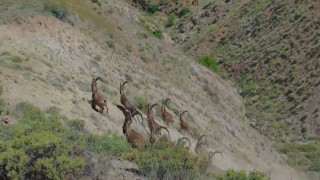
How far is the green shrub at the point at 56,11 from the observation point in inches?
1261

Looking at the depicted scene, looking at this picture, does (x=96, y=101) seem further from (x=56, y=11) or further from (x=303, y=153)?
(x=303, y=153)

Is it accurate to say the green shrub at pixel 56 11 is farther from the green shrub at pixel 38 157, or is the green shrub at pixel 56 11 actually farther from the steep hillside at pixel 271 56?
the green shrub at pixel 38 157

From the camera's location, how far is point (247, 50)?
5859cm

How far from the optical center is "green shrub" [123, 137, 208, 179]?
1354cm

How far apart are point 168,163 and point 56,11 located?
20409 millimetres

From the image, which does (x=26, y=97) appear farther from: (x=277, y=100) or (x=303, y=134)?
(x=277, y=100)

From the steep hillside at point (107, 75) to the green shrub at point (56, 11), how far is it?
0.06m

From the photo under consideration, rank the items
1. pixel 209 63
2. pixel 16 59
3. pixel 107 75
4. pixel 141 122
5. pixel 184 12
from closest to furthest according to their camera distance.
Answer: pixel 16 59 → pixel 141 122 → pixel 107 75 → pixel 209 63 → pixel 184 12

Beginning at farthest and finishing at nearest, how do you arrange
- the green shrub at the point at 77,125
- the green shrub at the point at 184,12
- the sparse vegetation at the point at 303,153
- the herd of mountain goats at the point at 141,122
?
1. the green shrub at the point at 184,12
2. the sparse vegetation at the point at 303,153
3. the green shrub at the point at 77,125
4. the herd of mountain goats at the point at 141,122

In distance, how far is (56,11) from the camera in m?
32.4

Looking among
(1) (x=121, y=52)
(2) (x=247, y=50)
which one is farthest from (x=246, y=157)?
(2) (x=247, y=50)

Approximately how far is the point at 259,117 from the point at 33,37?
75.6 feet

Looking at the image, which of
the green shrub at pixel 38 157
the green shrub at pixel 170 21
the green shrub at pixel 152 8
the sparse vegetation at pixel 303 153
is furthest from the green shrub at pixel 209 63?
the green shrub at pixel 38 157

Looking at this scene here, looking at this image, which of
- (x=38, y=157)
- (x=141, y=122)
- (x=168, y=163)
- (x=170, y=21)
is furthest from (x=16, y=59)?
(x=170, y=21)
